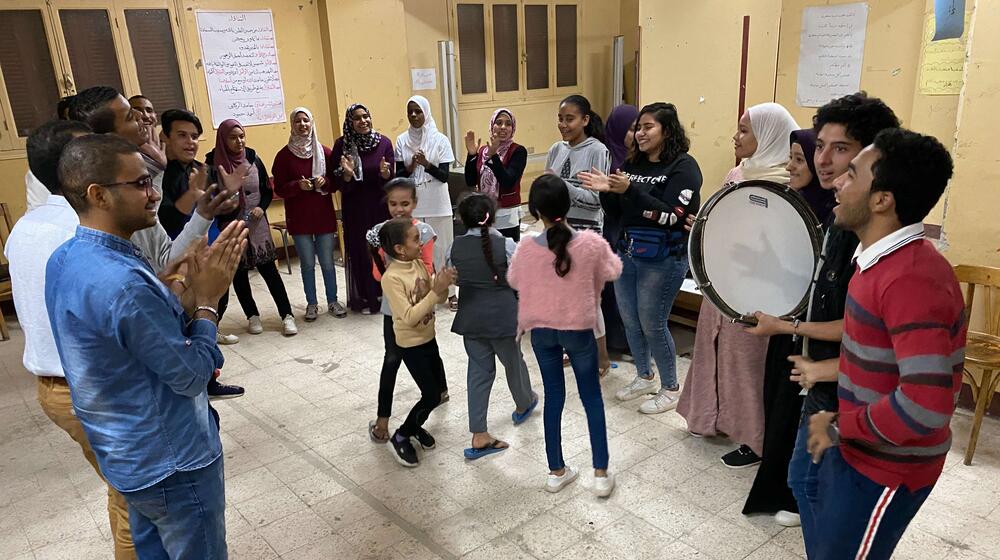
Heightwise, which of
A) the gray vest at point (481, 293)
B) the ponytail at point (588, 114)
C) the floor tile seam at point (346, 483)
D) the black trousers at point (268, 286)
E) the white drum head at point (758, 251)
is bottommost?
the floor tile seam at point (346, 483)

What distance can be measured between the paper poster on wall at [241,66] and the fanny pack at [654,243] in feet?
15.4

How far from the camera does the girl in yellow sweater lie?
2826 millimetres

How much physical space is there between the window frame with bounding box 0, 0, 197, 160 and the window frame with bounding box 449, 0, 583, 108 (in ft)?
9.65

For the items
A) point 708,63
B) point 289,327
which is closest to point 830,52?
point 708,63

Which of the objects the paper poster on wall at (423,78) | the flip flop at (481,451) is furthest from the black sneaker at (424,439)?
the paper poster on wall at (423,78)

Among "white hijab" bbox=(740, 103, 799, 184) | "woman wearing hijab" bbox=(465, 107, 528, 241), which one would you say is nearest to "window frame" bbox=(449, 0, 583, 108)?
"woman wearing hijab" bbox=(465, 107, 528, 241)

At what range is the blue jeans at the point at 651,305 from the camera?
3.33 metres

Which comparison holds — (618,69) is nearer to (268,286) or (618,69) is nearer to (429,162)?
(429,162)

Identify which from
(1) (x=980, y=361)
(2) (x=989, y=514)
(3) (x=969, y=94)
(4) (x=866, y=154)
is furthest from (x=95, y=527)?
(3) (x=969, y=94)

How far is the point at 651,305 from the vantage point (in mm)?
3391

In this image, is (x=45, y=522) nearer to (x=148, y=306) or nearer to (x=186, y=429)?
(x=186, y=429)

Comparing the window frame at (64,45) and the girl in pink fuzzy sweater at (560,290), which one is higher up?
the window frame at (64,45)

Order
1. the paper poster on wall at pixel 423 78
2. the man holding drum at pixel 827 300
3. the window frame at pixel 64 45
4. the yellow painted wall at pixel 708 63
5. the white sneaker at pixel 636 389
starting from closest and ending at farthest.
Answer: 1. the man holding drum at pixel 827 300
2. the white sneaker at pixel 636 389
3. the yellow painted wall at pixel 708 63
4. the window frame at pixel 64 45
5. the paper poster on wall at pixel 423 78

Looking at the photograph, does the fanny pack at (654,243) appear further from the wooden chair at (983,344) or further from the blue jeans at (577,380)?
the wooden chair at (983,344)
